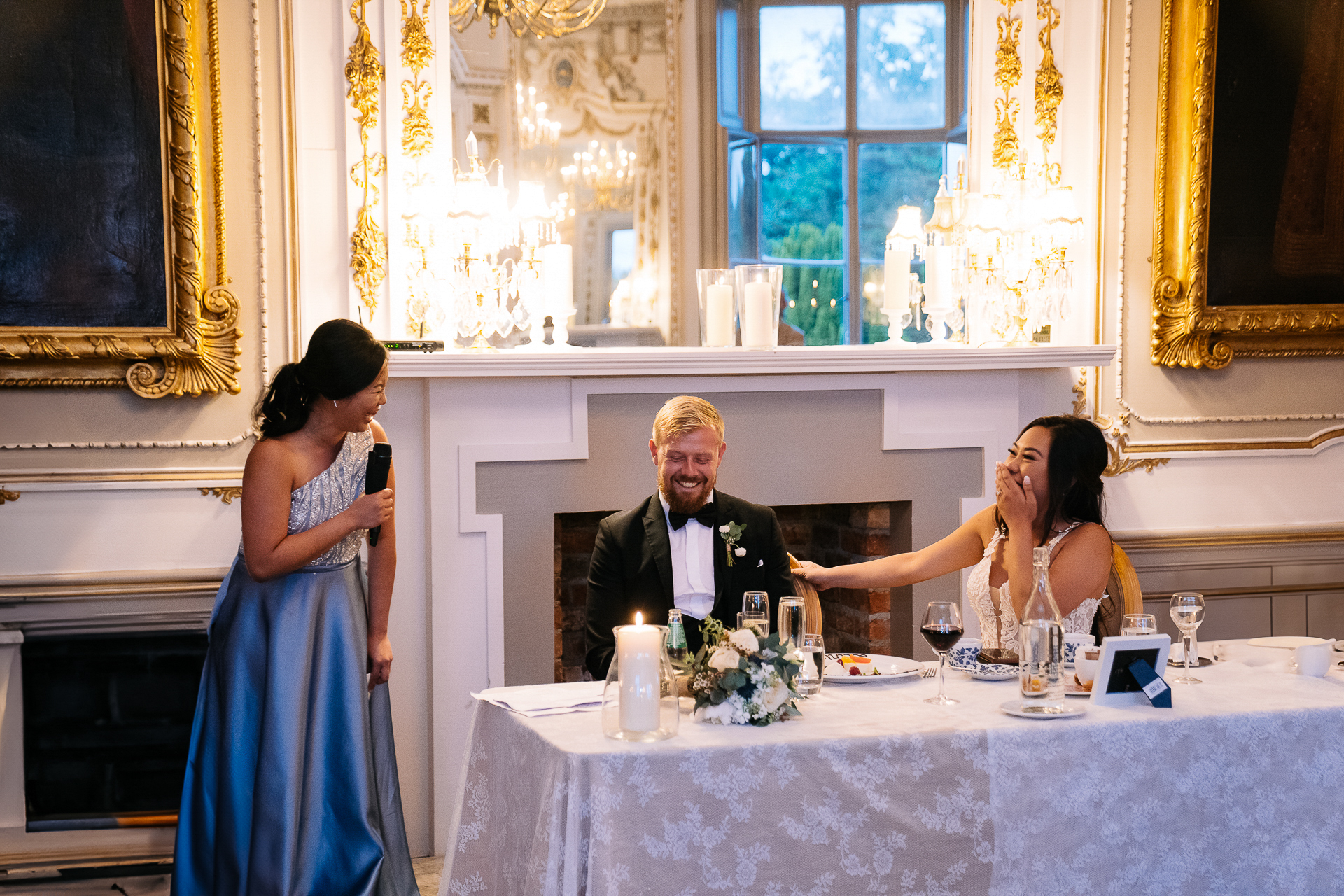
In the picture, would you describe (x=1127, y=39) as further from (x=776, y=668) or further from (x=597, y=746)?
(x=597, y=746)

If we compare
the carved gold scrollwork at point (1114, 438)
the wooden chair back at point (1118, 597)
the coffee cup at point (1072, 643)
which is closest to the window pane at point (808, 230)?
the carved gold scrollwork at point (1114, 438)

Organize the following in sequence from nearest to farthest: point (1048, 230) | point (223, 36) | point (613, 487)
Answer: point (223, 36) < point (613, 487) < point (1048, 230)

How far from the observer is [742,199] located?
348cm

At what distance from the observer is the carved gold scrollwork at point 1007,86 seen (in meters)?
3.67

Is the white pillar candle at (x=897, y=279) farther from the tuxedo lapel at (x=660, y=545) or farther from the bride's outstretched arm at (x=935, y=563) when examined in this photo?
the tuxedo lapel at (x=660, y=545)

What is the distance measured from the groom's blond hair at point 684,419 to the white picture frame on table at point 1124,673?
41.9 inches

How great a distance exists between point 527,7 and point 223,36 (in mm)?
839

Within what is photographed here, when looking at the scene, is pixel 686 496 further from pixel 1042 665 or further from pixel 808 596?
pixel 1042 665

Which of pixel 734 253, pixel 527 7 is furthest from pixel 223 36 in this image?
pixel 734 253

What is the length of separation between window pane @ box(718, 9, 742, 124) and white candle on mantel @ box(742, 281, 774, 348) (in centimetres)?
53

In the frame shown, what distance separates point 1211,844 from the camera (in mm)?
1943

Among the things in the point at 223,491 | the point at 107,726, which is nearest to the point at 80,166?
the point at 223,491

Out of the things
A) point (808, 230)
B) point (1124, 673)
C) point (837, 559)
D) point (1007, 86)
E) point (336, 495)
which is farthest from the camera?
point (837, 559)

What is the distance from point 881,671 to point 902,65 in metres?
2.17
